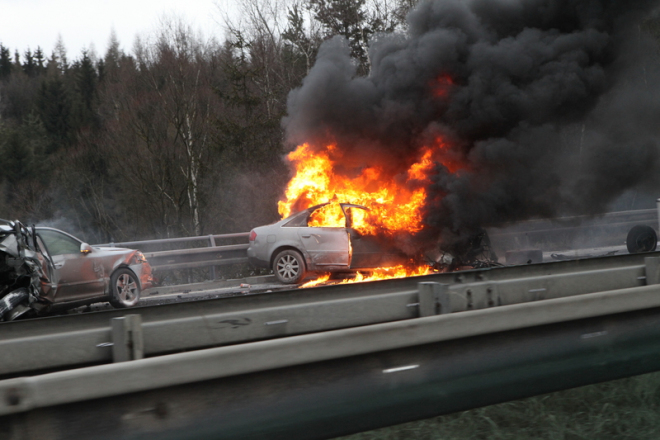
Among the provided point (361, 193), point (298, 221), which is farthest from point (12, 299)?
point (361, 193)

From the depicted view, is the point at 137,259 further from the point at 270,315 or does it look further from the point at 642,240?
the point at 642,240

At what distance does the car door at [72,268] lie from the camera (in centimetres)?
929

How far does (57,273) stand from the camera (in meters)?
9.12

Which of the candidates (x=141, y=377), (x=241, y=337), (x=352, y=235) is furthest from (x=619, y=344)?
(x=352, y=235)

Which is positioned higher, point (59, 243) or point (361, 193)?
point (361, 193)

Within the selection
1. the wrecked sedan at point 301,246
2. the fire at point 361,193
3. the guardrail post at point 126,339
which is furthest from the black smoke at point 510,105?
the guardrail post at point 126,339

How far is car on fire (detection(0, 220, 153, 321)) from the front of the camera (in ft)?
26.7

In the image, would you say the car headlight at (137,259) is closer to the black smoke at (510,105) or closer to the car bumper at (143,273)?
the car bumper at (143,273)

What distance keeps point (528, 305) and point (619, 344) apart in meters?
0.62

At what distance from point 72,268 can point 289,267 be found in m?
4.28

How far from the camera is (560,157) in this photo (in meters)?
14.4

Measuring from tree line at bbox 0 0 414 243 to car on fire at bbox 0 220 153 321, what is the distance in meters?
13.6

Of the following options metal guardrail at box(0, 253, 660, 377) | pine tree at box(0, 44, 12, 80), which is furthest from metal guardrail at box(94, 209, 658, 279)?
pine tree at box(0, 44, 12, 80)

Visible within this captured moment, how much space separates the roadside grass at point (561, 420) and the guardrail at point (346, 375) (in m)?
0.34
